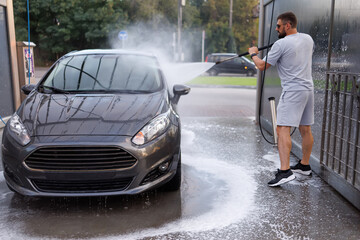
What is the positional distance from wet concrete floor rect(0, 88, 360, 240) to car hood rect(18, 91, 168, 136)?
0.77 m

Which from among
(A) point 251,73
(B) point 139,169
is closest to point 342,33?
(B) point 139,169

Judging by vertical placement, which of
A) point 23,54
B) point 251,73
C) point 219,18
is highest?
point 219,18

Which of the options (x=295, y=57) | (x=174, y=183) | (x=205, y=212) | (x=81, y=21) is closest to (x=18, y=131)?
(x=174, y=183)

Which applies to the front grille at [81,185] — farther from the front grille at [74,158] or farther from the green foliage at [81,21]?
the green foliage at [81,21]

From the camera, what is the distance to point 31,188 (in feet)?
11.0

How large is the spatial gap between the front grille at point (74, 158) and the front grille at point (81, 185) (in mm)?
140

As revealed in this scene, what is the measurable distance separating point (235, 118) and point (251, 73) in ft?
Result: 56.7

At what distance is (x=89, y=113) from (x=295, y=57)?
2.25m

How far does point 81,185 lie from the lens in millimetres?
3338

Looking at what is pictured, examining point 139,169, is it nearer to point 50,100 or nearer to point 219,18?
point 50,100

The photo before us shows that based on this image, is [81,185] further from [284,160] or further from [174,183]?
[284,160]

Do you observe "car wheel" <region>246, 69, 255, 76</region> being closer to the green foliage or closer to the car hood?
the green foliage

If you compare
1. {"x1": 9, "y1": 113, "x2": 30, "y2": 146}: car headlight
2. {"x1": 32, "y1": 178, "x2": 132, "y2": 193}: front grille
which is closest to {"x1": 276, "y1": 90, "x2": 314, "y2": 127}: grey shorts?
{"x1": 32, "y1": 178, "x2": 132, "y2": 193}: front grille

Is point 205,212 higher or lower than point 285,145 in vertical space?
lower
